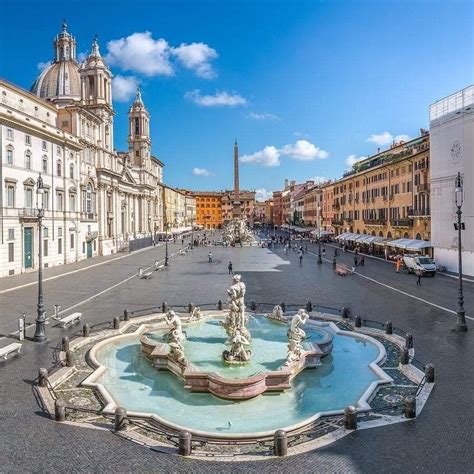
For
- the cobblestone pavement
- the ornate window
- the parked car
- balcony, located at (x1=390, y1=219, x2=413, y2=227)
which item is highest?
the ornate window

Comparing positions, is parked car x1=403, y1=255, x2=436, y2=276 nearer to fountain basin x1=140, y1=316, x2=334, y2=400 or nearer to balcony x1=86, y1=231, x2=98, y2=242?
fountain basin x1=140, y1=316, x2=334, y2=400

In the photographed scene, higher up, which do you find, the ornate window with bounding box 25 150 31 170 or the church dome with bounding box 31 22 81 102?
the church dome with bounding box 31 22 81 102

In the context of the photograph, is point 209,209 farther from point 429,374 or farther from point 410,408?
point 410,408

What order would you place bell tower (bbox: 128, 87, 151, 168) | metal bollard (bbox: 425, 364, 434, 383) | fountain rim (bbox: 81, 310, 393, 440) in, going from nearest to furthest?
fountain rim (bbox: 81, 310, 393, 440) < metal bollard (bbox: 425, 364, 434, 383) < bell tower (bbox: 128, 87, 151, 168)

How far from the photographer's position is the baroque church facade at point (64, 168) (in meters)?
37.2

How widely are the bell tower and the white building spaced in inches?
2590

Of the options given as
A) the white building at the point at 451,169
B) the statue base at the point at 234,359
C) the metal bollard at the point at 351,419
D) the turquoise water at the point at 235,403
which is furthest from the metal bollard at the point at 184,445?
the white building at the point at 451,169

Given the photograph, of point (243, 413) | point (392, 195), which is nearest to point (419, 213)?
point (392, 195)

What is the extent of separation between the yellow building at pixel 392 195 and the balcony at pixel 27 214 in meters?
34.9

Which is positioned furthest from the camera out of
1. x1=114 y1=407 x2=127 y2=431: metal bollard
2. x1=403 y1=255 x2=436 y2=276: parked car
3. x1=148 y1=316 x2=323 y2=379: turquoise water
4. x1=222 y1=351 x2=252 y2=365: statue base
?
x1=403 y1=255 x2=436 y2=276: parked car

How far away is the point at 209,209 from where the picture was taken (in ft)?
633

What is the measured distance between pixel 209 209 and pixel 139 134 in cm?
9818

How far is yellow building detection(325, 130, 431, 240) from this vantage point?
4459cm

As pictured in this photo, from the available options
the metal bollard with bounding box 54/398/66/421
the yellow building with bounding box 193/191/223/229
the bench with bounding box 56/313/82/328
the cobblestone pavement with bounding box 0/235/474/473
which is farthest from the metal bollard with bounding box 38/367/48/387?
the yellow building with bounding box 193/191/223/229
